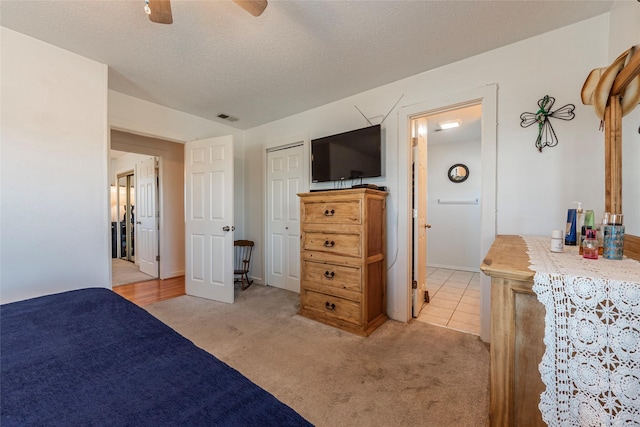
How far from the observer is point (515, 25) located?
5.96 feet

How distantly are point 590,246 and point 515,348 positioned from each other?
0.53m

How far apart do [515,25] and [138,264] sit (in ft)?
20.8

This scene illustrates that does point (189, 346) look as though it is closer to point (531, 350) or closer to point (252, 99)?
point (531, 350)

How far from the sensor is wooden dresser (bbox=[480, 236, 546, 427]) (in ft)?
2.67

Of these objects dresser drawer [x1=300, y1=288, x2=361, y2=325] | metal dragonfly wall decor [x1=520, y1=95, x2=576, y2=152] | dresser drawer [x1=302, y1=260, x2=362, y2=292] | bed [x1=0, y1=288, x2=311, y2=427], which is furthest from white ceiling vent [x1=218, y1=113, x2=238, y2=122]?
metal dragonfly wall decor [x1=520, y1=95, x2=576, y2=152]

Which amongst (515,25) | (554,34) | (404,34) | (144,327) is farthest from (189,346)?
(554,34)

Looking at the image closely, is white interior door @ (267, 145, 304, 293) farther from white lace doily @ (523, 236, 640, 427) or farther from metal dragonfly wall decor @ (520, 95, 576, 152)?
white lace doily @ (523, 236, 640, 427)

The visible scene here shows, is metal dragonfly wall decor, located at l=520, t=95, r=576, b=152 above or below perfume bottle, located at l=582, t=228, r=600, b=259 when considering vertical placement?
above

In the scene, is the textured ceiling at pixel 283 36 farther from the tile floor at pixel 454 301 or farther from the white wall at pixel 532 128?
the tile floor at pixel 454 301

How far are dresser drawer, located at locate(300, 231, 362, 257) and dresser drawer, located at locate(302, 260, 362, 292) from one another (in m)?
0.14

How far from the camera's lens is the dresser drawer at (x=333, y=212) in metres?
2.28

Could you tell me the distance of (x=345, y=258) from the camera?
234 centimetres

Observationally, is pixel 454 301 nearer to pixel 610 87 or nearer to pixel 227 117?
pixel 610 87

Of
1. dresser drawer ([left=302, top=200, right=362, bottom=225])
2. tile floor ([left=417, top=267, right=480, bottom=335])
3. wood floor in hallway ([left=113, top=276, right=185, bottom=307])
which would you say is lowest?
wood floor in hallway ([left=113, top=276, right=185, bottom=307])
